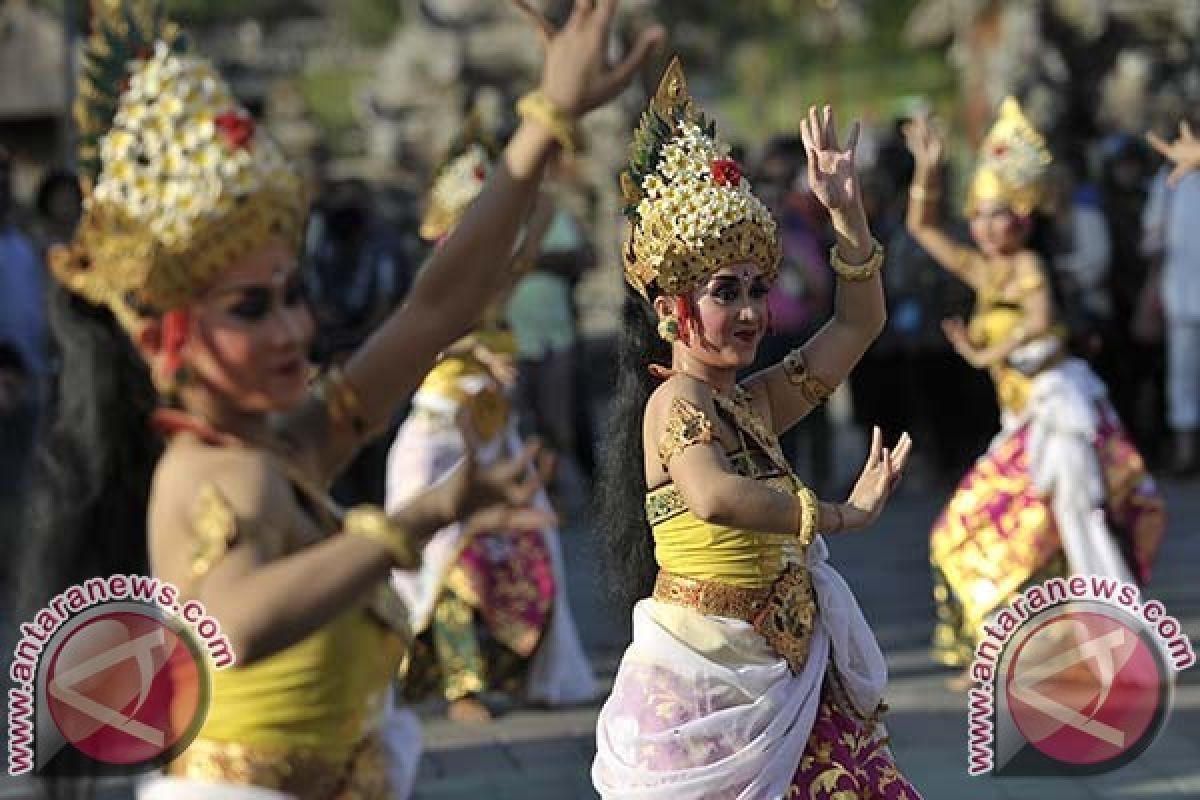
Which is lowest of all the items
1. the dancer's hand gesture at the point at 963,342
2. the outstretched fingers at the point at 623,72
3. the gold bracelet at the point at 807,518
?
the gold bracelet at the point at 807,518

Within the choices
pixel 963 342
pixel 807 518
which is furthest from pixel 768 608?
pixel 963 342

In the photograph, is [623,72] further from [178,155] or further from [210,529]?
[210,529]

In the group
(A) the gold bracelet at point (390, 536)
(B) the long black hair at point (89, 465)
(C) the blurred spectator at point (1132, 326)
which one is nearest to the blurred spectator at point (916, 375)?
(C) the blurred spectator at point (1132, 326)

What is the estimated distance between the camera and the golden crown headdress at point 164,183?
138 inches

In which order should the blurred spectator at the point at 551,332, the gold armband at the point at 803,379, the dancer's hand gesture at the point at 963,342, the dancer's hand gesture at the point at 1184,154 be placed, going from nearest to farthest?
1. the gold armband at the point at 803,379
2. the dancer's hand gesture at the point at 1184,154
3. the dancer's hand gesture at the point at 963,342
4. the blurred spectator at the point at 551,332

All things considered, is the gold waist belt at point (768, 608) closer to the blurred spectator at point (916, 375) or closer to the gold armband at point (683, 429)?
the gold armband at point (683, 429)

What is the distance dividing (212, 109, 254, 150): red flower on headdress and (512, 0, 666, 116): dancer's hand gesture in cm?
41

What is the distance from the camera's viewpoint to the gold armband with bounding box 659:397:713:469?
16.0ft

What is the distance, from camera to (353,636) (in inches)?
142

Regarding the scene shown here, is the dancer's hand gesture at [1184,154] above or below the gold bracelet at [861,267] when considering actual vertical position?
above

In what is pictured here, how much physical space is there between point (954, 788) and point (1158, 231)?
6.86m

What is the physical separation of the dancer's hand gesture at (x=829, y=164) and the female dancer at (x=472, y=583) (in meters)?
3.38

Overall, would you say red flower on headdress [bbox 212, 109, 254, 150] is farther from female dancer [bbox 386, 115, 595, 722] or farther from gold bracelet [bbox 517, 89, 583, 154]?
female dancer [bbox 386, 115, 595, 722]

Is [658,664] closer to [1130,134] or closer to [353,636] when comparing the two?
[353,636]
